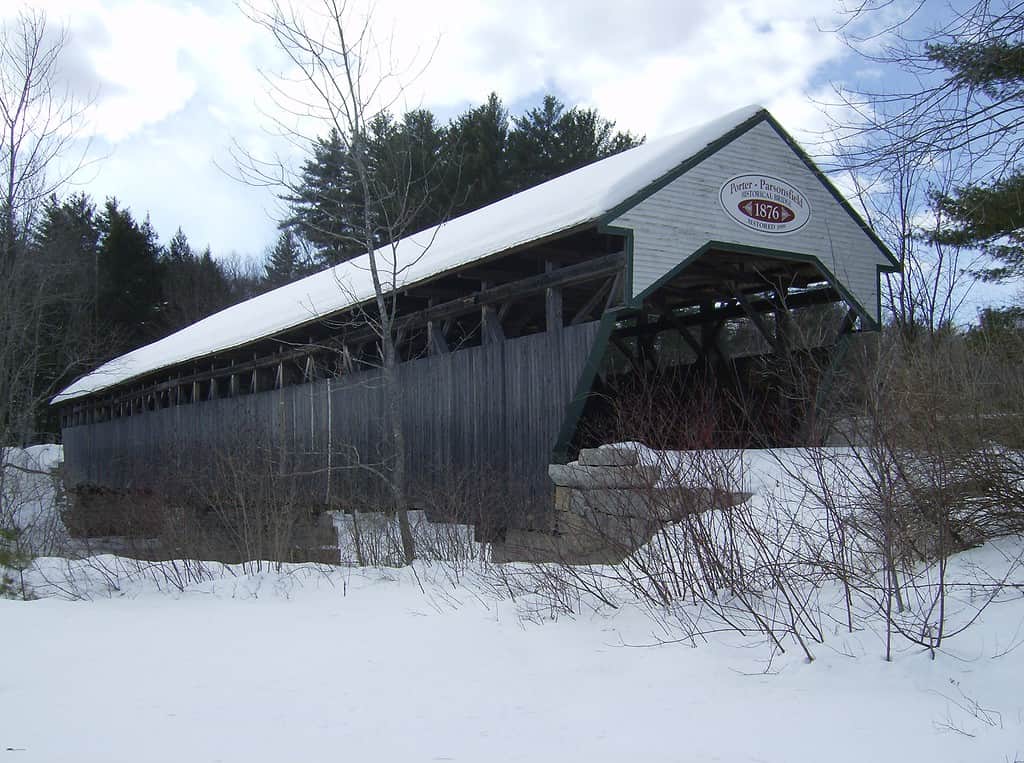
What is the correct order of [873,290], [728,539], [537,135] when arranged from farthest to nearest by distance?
[537,135] → [873,290] → [728,539]

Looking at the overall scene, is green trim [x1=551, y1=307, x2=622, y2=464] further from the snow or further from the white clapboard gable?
the snow

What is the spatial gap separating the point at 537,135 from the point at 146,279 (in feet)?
69.4

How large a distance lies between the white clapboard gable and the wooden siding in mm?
1222

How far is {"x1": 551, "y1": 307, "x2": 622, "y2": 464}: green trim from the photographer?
10125 mm

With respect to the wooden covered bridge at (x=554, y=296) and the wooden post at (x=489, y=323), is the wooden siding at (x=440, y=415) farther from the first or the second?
the wooden post at (x=489, y=323)

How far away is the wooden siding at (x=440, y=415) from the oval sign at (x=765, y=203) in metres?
2.60

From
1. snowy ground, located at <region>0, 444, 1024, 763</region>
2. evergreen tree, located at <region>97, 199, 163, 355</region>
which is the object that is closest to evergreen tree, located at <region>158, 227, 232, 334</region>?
evergreen tree, located at <region>97, 199, 163, 355</region>

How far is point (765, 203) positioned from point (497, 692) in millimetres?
8541

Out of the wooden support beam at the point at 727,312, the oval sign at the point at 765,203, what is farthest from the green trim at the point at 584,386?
the wooden support beam at the point at 727,312

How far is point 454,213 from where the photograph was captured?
104 feet

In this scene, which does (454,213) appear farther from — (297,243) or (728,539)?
(728,539)

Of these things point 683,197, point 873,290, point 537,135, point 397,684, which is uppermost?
point 537,135

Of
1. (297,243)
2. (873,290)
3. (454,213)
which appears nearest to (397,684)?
(873,290)

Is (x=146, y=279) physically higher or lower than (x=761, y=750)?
higher
